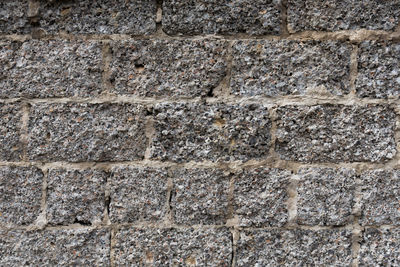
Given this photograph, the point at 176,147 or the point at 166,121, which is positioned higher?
the point at 166,121

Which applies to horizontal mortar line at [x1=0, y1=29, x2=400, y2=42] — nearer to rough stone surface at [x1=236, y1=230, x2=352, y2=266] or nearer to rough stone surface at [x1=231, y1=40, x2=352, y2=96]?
rough stone surface at [x1=231, y1=40, x2=352, y2=96]

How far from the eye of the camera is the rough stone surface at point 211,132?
175 centimetres

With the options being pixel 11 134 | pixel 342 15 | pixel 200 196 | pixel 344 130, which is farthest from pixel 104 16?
pixel 344 130

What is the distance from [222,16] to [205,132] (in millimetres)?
564

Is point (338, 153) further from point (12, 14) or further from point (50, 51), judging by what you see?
point (12, 14)

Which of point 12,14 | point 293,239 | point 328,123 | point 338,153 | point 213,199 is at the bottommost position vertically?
point 293,239

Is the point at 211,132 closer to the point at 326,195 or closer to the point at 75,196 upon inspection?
the point at 326,195

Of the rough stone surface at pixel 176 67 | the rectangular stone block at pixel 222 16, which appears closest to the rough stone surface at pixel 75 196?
the rough stone surface at pixel 176 67

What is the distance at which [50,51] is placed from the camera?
1778 millimetres

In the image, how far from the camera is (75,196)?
176 cm

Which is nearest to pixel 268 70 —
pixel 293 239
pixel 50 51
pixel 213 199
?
pixel 213 199

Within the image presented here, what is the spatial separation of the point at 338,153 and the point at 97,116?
1.17 meters

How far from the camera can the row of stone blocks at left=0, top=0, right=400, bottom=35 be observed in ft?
5.70

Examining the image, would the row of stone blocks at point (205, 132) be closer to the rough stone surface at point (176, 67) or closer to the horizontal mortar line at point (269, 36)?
the rough stone surface at point (176, 67)
